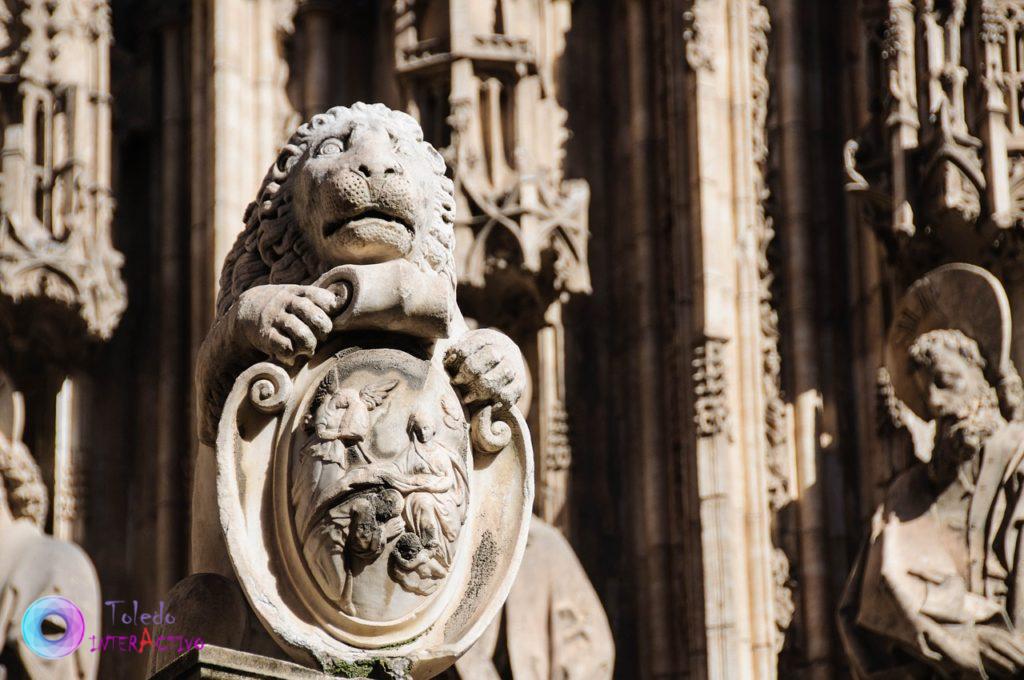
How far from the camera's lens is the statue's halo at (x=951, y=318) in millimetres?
→ 10859

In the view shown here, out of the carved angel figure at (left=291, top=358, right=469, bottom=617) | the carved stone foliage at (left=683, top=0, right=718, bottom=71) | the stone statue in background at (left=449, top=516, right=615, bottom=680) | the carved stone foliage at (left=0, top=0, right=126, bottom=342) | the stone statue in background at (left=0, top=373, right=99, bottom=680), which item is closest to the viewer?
the carved angel figure at (left=291, top=358, right=469, bottom=617)

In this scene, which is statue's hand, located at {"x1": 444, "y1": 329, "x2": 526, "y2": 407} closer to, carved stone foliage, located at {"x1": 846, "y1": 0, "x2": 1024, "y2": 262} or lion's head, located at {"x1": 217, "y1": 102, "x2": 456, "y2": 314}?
lion's head, located at {"x1": 217, "y1": 102, "x2": 456, "y2": 314}

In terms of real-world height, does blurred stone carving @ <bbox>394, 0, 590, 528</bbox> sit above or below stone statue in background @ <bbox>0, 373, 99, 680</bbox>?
above

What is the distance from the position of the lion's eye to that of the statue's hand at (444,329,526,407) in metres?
0.66

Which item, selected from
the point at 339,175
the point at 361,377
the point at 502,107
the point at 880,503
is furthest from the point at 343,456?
the point at 502,107

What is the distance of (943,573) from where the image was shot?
10406 mm

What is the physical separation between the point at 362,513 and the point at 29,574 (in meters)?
4.42

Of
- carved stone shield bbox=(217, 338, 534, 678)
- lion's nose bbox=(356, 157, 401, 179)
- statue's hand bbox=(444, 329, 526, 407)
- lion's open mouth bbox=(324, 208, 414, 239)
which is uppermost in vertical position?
lion's nose bbox=(356, 157, 401, 179)

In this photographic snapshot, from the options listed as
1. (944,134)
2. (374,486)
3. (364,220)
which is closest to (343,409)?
(374,486)

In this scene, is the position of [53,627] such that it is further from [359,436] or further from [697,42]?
[359,436]

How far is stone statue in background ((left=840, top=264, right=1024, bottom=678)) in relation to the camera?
1027 cm

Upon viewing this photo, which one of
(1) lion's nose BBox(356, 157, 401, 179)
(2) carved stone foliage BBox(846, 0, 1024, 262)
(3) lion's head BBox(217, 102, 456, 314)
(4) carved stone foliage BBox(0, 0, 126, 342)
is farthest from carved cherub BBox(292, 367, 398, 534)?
(4) carved stone foliage BBox(0, 0, 126, 342)

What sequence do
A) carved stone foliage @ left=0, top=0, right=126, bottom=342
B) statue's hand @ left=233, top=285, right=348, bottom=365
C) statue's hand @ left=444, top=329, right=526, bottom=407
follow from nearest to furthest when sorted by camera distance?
statue's hand @ left=233, top=285, right=348, bottom=365, statue's hand @ left=444, top=329, right=526, bottom=407, carved stone foliage @ left=0, top=0, right=126, bottom=342

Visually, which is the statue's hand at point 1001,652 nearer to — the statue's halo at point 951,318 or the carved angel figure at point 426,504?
the statue's halo at point 951,318
